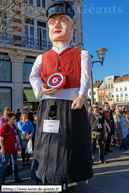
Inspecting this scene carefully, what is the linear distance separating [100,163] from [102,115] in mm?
1470

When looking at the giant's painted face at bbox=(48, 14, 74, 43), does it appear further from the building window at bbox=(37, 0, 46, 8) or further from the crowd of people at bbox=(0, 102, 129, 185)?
the building window at bbox=(37, 0, 46, 8)

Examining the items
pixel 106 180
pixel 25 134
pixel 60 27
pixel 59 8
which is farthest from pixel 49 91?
pixel 25 134

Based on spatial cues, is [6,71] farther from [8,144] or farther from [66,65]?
[66,65]

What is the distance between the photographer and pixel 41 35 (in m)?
17.3

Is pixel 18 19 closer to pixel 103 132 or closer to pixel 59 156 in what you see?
pixel 103 132

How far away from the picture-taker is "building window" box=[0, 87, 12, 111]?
1470cm

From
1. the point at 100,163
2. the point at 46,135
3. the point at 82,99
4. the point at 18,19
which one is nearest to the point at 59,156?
the point at 46,135

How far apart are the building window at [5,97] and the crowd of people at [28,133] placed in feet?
19.6

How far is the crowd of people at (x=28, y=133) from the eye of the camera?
13.4 ft

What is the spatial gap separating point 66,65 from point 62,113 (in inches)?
29.5

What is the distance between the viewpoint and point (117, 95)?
6253cm

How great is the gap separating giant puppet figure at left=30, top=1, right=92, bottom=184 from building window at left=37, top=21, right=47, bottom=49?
555 inches

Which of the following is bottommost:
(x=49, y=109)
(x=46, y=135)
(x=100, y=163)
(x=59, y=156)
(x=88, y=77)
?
(x=100, y=163)

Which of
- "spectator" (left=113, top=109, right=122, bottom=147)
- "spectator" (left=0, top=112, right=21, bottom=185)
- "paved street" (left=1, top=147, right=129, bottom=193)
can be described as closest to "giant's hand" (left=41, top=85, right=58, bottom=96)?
"spectator" (left=0, top=112, right=21, bottom=185)
